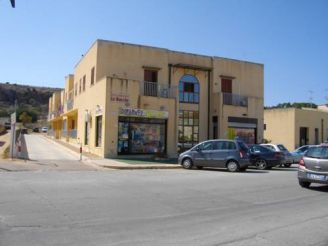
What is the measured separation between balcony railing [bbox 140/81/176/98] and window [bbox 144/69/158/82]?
68 centimetres

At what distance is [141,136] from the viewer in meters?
29.5

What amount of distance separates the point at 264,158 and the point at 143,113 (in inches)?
349

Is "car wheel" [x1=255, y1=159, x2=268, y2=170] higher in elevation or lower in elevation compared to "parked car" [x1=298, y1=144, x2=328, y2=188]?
lower

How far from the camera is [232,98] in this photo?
117 feet

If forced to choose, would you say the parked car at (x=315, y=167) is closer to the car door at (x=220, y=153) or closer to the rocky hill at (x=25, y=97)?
the car door at (x=220, y=153)

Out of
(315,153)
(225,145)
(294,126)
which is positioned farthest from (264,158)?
(294,126)

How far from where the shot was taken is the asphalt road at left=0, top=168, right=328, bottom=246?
7203 millimetres

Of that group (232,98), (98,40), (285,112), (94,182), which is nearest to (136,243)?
(94,182)

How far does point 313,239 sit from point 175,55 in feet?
88.2

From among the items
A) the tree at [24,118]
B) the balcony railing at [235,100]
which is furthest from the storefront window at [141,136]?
the tree at [24,118]

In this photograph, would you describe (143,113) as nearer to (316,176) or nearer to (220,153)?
(220,153)

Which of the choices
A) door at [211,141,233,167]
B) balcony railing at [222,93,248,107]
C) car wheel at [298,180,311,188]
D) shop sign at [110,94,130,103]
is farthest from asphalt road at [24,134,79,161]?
car wheel at [298,180,311,188]

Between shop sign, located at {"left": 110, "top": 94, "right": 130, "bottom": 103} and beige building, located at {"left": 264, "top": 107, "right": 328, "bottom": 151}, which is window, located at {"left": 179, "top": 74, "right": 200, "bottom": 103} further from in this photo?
beige building, located at {"left": 264, "top": 107, "right": 328, "bottom": 151}

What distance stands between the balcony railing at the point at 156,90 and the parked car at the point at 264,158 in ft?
30.8
